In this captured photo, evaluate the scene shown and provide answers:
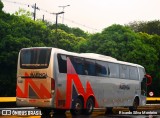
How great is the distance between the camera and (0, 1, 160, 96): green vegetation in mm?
39562

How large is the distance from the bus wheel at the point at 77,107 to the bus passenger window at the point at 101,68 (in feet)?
7.55

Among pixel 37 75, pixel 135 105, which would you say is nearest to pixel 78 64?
pixel 37 75

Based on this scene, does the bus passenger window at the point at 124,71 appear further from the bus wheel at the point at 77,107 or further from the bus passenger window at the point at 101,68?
the bus wheel at the point at 77,107

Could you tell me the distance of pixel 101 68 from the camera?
21984 millimetres

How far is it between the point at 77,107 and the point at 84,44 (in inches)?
1198

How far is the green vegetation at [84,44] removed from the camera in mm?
39562

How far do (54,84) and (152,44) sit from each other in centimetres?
3711

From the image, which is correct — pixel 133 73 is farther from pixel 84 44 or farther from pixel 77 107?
pixel 84 44

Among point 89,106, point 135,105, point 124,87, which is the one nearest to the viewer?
point 89,106

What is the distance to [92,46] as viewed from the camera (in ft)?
160

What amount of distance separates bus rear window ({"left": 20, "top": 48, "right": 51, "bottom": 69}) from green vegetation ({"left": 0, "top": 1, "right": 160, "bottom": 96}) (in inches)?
785

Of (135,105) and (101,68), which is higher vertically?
(101,68)

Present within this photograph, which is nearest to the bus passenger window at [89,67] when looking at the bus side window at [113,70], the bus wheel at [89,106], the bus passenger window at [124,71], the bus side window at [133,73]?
the bus wheel at [89,106]

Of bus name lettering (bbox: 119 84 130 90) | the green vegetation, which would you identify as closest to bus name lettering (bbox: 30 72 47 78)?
bus name lettering (bbox: 119 84 130 90)
